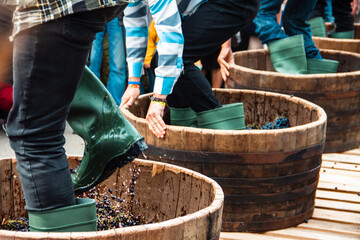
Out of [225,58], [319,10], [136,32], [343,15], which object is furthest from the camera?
[319,10]

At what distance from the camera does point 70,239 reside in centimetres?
154

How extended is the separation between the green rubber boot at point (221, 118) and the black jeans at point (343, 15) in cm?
404

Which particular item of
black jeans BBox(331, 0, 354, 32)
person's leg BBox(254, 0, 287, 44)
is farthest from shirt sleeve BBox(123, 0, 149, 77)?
black jeans BBox(331, 0, 354, 32)

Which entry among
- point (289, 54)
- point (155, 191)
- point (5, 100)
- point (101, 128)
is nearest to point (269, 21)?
point (289, 54)

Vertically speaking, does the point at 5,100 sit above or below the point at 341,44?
below

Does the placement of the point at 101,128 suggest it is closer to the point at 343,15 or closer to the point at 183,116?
the point at 183,116

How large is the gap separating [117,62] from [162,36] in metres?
2.61

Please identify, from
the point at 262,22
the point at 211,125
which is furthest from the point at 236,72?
the point at 211,125

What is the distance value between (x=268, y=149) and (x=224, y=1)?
2.44 feet

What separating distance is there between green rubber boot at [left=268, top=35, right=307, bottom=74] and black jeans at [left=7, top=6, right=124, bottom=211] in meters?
2.69

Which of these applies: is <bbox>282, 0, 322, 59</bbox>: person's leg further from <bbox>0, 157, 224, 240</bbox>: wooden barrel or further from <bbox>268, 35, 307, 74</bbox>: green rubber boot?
<bbox>0, 157, 224, 240</bbox>: wooden barrel

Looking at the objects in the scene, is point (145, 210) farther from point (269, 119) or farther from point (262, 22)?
point (262, 22)

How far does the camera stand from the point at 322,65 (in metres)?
4.34

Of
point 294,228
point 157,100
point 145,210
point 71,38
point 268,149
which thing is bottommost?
point 294,228
